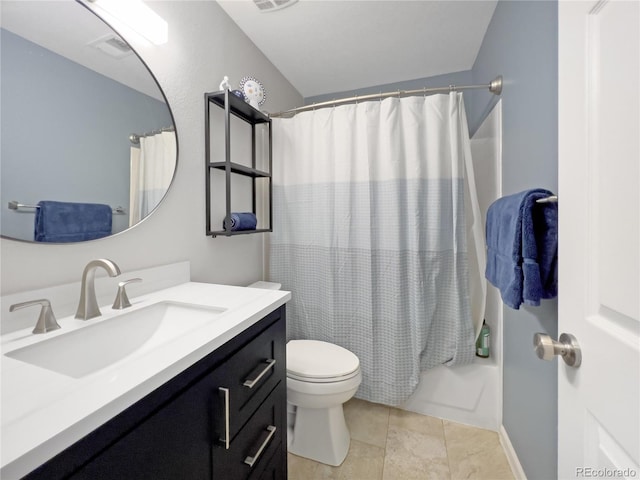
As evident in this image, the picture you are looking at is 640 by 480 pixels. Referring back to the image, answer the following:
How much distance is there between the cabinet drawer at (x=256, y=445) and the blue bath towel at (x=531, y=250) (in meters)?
0.86

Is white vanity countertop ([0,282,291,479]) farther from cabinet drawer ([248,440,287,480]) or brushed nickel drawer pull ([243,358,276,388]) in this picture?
cabinet drawer ([248,440,287,480])

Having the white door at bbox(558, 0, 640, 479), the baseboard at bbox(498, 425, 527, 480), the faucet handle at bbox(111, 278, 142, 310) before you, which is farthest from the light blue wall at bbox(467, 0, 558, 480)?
the faucet handle at bbox(111, 278, 142, 310)

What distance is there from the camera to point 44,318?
0.71 metres

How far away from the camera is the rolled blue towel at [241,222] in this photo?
1.41 meters

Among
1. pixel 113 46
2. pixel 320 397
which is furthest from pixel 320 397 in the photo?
pixel 113 46

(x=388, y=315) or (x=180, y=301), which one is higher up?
(x=180, y=301)

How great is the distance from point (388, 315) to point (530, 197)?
1.01 metres

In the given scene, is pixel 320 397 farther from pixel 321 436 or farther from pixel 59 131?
pixel 59 131

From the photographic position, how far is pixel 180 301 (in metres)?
0.95

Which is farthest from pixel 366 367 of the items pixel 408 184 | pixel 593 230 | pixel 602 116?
pixel 602 116

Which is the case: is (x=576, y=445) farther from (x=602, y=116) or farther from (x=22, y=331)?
(x=22, y=331)

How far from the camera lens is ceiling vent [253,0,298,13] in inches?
55.7

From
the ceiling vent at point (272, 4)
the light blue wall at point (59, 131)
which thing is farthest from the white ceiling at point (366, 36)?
the light blue wall at point (59, 131)

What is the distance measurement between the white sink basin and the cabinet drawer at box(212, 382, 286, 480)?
0.33 meters
